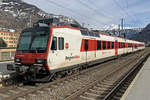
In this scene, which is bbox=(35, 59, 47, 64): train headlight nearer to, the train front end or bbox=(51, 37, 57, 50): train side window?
the train front end

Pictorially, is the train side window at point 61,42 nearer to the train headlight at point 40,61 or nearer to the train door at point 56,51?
the train door at point 56,51

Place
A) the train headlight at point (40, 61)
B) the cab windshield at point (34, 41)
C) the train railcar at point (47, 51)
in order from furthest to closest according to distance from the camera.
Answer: the cab windshield at point (34, 41)
the train railcar at point (47, 51)
the train headlight at point (40, 61)

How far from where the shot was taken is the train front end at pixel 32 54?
7.86 m

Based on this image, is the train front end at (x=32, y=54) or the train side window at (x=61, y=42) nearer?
the train front end at (x=32, y=54)

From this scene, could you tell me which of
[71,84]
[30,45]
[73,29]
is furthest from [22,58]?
[73,29]

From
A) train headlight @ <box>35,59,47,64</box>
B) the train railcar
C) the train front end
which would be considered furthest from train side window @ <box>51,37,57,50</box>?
train headlight @ <box>35,59,47,64</box>

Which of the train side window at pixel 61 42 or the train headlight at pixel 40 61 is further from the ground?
the train side window at pixel 61 42

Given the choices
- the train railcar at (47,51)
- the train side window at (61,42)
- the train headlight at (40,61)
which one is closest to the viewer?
the train headlight at (40,61)

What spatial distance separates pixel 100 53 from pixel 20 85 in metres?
8.46

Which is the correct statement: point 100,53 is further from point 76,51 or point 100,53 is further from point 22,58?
point 22,58

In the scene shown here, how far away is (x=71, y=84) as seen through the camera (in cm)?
842

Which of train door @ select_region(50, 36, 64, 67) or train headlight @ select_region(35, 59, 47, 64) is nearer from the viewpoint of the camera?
train headlight @ select_region(35, 59, 47, 64)

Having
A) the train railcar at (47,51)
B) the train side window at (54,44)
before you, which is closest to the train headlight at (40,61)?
the train railcar at (47,51)

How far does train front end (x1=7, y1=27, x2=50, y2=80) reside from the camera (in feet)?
25.8
